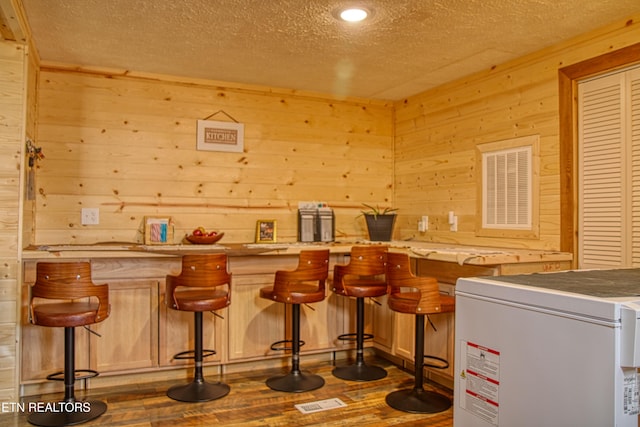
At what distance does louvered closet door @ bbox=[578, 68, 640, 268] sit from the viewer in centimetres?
294

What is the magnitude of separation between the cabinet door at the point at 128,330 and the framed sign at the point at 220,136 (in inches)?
52.5

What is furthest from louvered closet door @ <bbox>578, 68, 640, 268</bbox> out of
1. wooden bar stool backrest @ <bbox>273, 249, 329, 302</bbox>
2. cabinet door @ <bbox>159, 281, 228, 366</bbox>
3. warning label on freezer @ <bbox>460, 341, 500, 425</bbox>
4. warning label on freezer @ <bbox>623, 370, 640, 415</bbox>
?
cabinet door @ <bbox>159, 281, 228, 366</bbox>

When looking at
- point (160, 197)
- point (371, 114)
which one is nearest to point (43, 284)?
point (160, 197)

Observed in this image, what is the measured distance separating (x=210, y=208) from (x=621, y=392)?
3.64m

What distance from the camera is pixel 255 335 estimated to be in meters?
3.92

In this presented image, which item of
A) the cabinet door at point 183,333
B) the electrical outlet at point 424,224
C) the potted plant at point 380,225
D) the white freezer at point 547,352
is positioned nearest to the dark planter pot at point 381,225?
the potted plant at point 380,225

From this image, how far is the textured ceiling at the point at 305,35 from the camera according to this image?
2.82 meters

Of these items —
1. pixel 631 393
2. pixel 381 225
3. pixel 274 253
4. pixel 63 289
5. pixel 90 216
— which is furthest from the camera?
pixel 381 225

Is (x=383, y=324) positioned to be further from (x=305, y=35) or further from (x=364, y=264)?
(x=305, y=35)

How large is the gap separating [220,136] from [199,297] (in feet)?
5.43

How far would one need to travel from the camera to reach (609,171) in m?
3.07

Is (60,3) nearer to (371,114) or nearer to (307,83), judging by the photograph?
(307,83)

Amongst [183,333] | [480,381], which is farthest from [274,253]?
[480,381]

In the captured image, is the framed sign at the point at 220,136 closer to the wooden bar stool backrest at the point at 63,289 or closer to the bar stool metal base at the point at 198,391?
the wooden bar stool backrest at the point at 63,289
